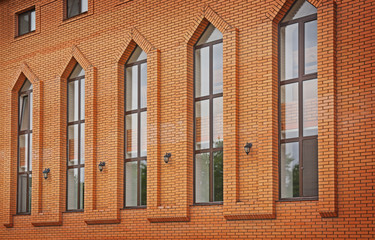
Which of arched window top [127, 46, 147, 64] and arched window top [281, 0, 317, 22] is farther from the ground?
arched window top [281, 0, 317, 22]

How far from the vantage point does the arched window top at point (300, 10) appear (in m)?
13.4

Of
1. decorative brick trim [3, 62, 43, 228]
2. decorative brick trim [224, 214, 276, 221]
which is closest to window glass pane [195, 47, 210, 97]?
decorative brick trim [224, 214, 276, 221]

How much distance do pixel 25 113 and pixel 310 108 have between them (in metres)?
10.4

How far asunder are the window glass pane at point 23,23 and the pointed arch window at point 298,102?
9.51 metres

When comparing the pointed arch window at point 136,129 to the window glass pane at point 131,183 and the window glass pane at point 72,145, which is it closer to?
the window glass pane at point 131,183

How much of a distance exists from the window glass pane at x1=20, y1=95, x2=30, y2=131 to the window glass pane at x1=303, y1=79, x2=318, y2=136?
10017 mm

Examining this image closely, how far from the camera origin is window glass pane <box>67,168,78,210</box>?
18141mm

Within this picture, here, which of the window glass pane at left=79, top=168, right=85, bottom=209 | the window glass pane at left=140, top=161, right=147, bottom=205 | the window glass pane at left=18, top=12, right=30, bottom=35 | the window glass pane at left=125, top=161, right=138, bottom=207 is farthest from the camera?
the window glass pane at left=18, top=12, right=30, bottom=35

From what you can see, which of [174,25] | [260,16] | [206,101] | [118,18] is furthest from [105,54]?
[260,16]

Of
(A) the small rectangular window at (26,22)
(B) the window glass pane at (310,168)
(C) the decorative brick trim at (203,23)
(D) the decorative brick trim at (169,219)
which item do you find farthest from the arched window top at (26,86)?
(B) the window glass pane at (310,168)

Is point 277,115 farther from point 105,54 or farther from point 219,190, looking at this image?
point 105,54

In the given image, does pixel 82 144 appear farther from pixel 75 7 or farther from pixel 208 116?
pixel 208 116

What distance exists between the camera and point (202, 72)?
15391 mm

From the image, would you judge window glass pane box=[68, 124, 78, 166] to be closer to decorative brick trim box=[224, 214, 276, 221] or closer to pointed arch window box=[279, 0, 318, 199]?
decorative brick trim box=[224, 214, 276, 221]
